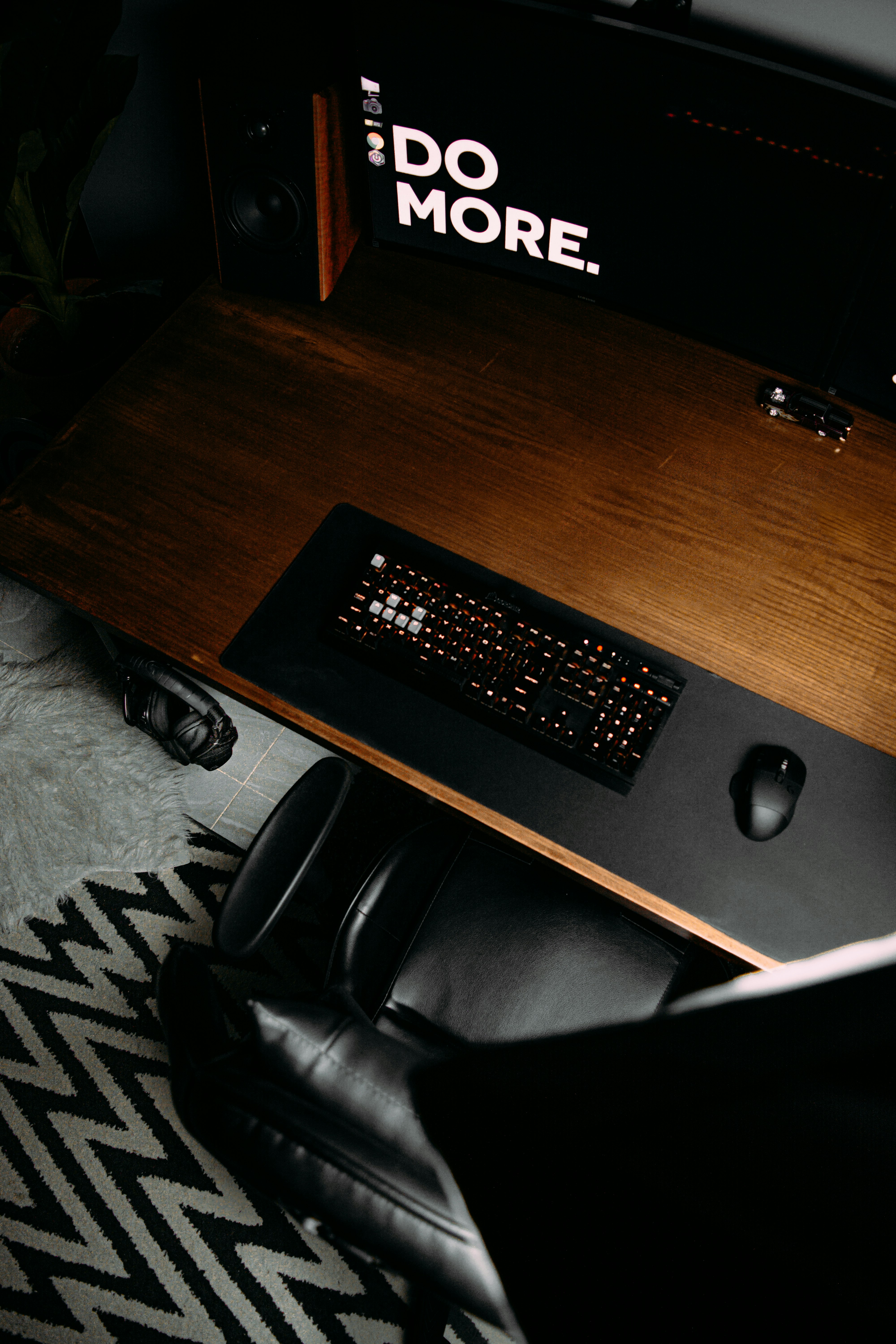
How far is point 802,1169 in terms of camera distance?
65cm

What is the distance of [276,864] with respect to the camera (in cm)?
97

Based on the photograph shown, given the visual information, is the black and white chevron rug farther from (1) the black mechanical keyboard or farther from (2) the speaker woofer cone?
(2) the speaker woofer cone

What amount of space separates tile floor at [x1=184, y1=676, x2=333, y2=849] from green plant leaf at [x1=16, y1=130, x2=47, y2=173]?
3.11 ft

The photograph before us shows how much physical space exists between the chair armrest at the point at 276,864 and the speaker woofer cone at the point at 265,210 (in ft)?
2.49

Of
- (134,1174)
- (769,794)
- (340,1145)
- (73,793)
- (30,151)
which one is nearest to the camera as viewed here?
(340,1145)

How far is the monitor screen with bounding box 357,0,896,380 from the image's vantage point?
2.79 feet

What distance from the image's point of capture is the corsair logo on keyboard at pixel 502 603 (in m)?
1.00

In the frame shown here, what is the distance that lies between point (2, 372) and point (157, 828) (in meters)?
1.04

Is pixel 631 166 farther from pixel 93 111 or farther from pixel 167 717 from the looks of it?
pixel 167 717

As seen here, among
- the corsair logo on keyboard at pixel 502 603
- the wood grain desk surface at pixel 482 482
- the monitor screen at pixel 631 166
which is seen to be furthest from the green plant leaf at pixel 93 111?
the corsair logo on keyboard at pixel 502 603

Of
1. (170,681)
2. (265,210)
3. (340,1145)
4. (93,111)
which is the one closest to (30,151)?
(93,111)

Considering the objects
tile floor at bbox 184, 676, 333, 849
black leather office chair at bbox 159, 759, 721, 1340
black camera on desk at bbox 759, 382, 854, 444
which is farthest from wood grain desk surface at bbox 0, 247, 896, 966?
tile floor at bbox 184, 676, 333, 849

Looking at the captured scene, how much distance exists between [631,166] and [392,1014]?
1.13m

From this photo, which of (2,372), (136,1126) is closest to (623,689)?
(136,1126)
